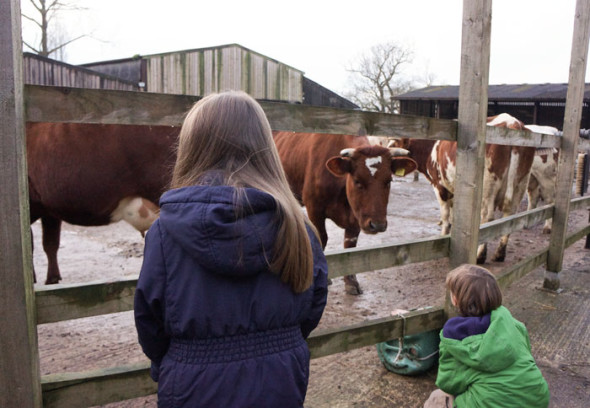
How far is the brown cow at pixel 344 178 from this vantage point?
4457 millimetres

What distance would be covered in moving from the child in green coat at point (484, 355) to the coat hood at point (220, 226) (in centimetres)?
126

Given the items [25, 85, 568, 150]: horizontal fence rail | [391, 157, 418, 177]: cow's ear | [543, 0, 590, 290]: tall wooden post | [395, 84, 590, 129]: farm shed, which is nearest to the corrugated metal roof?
[395, 84, 590, 129]: farm shed

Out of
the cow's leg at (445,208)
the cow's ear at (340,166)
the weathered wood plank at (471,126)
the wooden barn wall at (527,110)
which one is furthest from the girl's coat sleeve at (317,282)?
the wooden barn wall at (527,110)

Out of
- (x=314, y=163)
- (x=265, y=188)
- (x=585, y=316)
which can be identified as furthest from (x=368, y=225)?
(x=265, y=188)

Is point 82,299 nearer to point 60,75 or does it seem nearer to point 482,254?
point 482,254

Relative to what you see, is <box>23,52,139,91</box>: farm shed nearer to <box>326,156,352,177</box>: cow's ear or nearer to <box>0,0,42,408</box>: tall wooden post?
<box>326,156,352,177</box>: cow's ear

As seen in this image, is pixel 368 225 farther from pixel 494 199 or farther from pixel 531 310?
pixel 494 199

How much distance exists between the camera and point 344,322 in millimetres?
4207

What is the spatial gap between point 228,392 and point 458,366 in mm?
1378

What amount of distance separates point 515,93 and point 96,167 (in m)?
20.3

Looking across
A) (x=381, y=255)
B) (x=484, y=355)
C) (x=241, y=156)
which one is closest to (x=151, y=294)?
(x=241, y=156)

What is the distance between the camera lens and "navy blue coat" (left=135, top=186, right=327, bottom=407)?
126 cm

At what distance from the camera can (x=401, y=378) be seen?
122 inches

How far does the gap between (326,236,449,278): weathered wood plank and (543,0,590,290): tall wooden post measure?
104 inches
